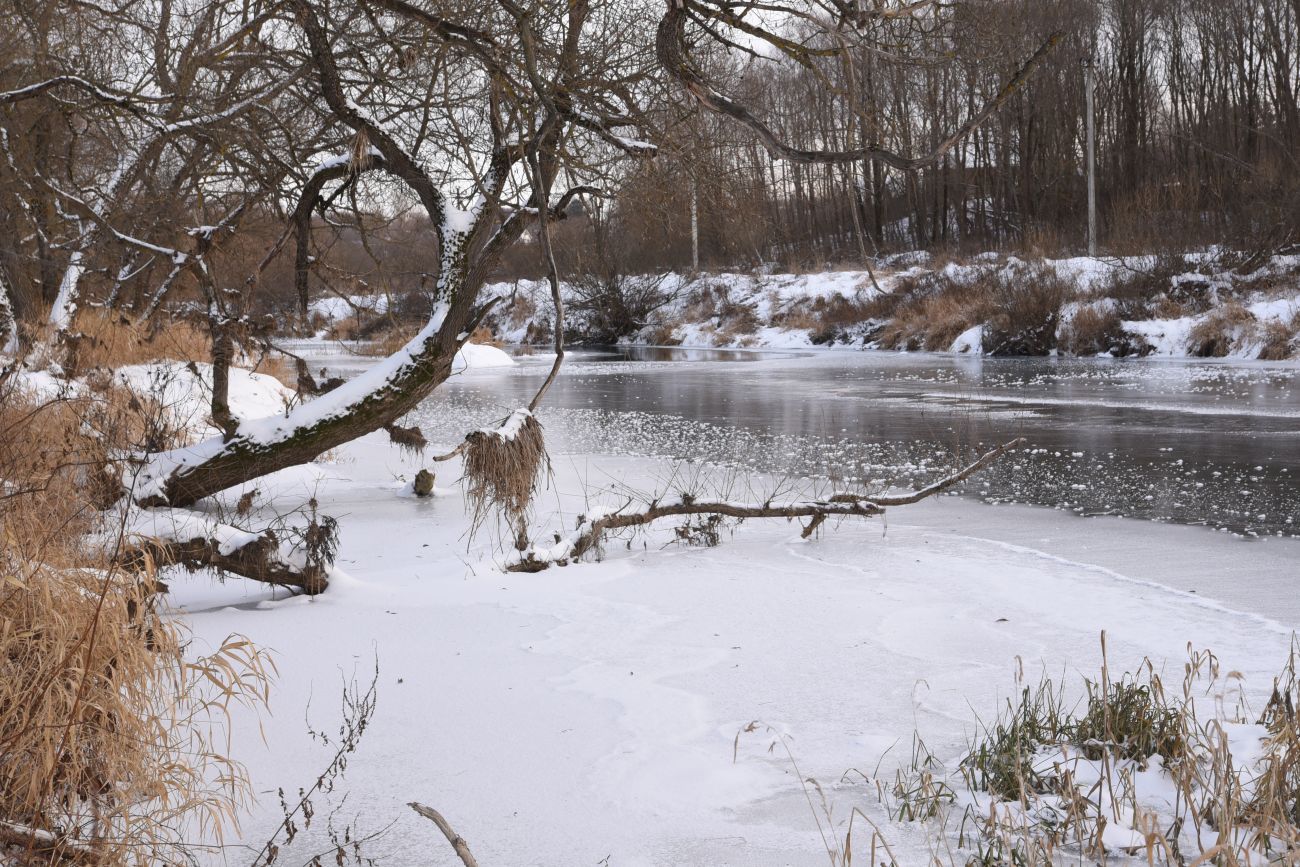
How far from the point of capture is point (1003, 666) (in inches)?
144

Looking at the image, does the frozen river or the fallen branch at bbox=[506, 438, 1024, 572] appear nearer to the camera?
the fallen branch at bbox=[506, 438, 1024, 572]

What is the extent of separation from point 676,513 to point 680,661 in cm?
176

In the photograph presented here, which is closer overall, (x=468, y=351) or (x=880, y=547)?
(x=880, y=547)

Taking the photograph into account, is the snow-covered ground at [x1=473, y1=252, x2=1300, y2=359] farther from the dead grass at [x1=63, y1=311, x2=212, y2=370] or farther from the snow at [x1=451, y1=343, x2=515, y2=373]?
the dead grass at [x1=63, y1=311, x2=212, y2=370]

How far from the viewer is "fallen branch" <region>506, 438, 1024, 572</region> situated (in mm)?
5148

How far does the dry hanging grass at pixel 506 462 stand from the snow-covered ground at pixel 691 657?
0.39 meters

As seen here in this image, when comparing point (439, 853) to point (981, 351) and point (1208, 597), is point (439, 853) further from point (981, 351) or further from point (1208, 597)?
point (981, 351)

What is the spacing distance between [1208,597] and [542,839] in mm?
3249

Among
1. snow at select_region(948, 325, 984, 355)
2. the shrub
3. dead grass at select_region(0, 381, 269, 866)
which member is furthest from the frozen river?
the shrub

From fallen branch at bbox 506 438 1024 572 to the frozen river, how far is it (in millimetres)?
1038

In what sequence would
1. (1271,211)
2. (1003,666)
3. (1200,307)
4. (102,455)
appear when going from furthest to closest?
(1271,211) < (1200,307) < (102,455) < (1003,666)

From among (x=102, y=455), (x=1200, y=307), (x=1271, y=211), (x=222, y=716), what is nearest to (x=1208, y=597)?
(x=222, y=716)

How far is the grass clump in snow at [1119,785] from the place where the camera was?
7.30 ft

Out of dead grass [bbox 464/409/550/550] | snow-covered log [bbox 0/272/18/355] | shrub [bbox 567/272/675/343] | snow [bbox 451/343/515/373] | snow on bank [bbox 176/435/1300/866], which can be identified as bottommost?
snow on bank [bbox 176/435/1300/866]
